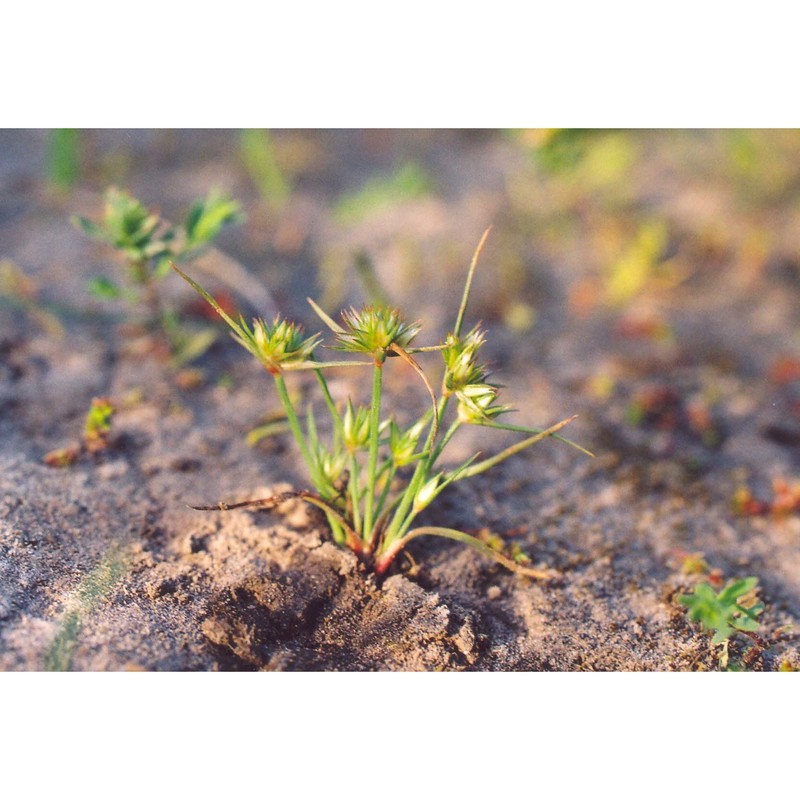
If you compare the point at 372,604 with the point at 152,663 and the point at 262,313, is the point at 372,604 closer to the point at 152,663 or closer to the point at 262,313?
the point at 152,663

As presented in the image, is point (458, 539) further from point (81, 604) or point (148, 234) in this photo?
point (148, 234)

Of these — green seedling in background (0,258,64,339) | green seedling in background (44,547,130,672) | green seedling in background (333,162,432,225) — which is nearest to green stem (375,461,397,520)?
green seedling in background (44,547,130,672)

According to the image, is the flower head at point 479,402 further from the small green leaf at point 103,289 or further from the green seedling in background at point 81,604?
the small green leaf at point 103,289

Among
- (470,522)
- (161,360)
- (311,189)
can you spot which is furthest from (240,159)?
(470,522)

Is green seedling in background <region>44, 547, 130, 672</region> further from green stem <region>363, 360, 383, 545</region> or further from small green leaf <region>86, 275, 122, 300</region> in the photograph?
small green leaf <region>86, 275, 122, 300</region>

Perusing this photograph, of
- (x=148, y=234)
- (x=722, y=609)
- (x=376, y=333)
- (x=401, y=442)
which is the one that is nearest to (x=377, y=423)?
(x=401, y=442)

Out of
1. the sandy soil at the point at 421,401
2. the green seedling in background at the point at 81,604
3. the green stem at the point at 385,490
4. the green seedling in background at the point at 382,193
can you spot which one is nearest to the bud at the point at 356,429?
the green stem at the point at 385,490
